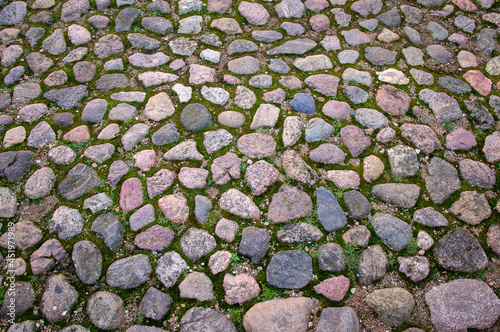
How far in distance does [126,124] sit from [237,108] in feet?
3.27

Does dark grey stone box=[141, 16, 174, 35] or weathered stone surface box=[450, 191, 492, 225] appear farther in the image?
dark grey stone box=[141, 16, 174, 35]

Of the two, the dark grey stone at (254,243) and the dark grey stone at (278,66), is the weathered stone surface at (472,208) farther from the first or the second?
the dark grey stone at (278,66)

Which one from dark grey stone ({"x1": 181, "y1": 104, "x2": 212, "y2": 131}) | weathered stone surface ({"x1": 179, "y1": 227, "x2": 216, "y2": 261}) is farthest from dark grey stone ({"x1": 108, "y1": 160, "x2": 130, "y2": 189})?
weathered stone surface ({"x1": 179, "y1": 227, "x2": 216, "y2": 261})

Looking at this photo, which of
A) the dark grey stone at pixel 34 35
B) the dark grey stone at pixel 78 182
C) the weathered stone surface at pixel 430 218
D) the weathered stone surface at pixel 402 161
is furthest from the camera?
the dark grey stone at pixel 34 35

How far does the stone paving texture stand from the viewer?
2.01m

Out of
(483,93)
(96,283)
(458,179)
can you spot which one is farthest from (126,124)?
(483,93)

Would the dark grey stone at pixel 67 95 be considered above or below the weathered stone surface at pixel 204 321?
above

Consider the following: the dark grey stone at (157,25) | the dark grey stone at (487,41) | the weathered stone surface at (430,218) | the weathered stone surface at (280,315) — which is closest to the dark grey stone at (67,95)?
the dark grey stone at (157,25)

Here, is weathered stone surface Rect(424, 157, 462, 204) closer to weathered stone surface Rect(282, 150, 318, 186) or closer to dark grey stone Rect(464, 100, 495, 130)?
dark grey stone Rect(464, 100, 495, 130)

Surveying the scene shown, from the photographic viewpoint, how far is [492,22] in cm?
352

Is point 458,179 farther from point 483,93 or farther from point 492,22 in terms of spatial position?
point 492,22

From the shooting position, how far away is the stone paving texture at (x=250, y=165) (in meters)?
2.01

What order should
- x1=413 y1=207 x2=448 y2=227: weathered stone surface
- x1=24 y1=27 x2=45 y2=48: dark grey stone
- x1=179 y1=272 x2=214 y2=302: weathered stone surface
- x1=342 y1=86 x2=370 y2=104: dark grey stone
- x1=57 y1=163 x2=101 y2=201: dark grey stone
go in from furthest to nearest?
1. x1=24 y1=27 x2=45 y2=48: dark grey stone
2. x1=342 y1=86 x2=370 y2=104: dark grey stone
3. x1=57 y1=163 x2=101 y2=201: dark grey stone
4. x1=413 y1=207 x2=448 y2=227: weathered stone surface
5. x1=179 y1=272 x2=214 y2=302: weathered stone surface

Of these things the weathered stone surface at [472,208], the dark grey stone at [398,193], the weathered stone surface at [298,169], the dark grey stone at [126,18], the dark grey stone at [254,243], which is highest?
the dark grey stone at [126,18]
